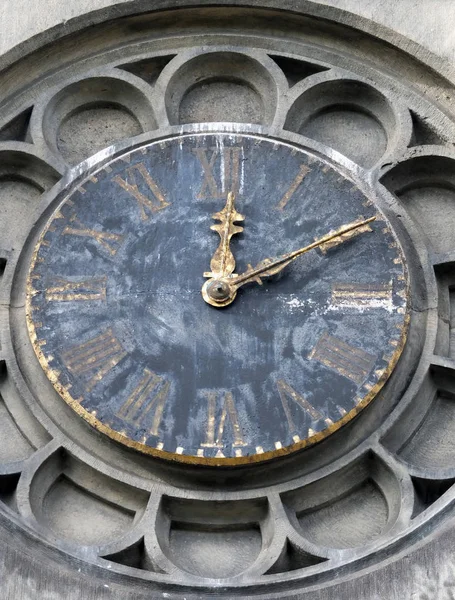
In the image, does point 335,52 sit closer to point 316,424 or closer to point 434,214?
point 434,214

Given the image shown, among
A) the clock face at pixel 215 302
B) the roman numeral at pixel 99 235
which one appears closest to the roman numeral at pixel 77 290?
the clock face at pixel 215 302

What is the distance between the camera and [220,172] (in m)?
12.4

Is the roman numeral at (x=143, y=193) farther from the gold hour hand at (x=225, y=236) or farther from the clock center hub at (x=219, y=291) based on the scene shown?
the clock center hub at (x=219, y=291)

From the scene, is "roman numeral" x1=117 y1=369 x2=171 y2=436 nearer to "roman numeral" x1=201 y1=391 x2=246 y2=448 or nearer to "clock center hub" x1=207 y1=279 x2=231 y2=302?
"roman numeral" x1=201 y1=391 x2=246 y2=448

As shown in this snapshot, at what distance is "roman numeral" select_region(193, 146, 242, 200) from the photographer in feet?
40.3

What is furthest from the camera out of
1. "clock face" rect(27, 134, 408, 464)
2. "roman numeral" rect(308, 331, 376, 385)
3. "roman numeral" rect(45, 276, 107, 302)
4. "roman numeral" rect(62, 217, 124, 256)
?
"roman numeral" rect(62, 217, 124, 256)

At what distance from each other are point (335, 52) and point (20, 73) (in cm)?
182

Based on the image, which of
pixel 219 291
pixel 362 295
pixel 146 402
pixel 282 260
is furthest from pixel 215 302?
pixel 362 295

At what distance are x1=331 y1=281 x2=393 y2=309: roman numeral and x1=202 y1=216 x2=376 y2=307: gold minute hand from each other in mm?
262

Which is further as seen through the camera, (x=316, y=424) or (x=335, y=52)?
(x=335, y=52)

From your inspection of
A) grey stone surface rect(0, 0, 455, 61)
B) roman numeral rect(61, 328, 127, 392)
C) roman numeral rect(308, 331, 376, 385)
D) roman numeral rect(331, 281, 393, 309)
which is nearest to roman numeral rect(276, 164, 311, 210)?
roman numeral rect(331, 281, 393, 309)

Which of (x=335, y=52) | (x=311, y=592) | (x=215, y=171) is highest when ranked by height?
(x=335, y=52)

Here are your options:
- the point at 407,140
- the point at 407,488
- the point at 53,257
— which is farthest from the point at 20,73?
the point at 407,488

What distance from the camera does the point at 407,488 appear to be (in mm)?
11516
